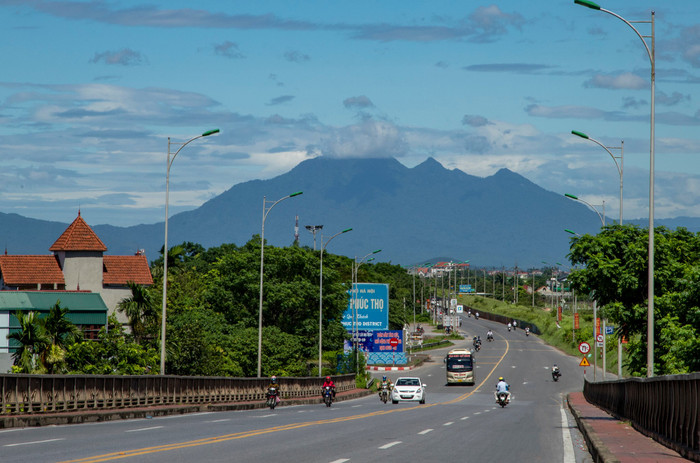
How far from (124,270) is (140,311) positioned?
16278 millimetres

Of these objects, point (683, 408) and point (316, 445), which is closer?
point (683, 408)

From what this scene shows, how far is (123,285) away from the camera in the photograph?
79.2m

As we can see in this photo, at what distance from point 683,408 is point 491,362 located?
84.5 metres

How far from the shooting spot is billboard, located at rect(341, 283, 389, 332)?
73.7m

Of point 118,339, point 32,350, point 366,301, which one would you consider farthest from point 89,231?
point 32,350

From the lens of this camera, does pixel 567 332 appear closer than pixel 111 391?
No

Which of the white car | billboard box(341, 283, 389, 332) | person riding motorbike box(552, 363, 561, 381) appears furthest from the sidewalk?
person riding motorbike box(552, 363, 561, 381)

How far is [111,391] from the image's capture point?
97.0 ft

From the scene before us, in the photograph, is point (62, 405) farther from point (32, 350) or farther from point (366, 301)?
point (366, 301)

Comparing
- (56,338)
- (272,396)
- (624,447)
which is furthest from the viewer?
(56,338)

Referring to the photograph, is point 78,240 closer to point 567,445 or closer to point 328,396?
point 328,396

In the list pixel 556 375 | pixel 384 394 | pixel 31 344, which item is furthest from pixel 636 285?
pixel 556 375

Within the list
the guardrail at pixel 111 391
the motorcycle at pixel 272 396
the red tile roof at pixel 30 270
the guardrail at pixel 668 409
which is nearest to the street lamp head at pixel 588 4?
the guardrail at pixel 668 409

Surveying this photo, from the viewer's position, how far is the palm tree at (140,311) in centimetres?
6438
